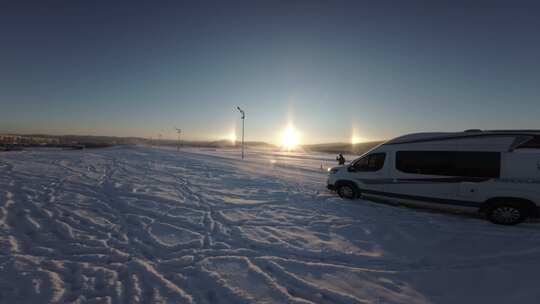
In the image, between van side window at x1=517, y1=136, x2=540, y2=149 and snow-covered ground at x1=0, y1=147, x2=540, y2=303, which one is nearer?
snow-covered ground at x1=0, y1=147, x2=540, y2=303

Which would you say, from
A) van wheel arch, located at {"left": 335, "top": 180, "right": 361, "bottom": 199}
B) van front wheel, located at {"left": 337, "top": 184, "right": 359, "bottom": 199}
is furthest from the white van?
→ van front wheel, located at {"left": 337, "top": 184, "right": 359, "bottom": 199}

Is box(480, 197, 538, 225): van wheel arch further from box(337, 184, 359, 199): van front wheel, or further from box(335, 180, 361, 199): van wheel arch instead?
box(337, 184, 359, 199): van front wheel

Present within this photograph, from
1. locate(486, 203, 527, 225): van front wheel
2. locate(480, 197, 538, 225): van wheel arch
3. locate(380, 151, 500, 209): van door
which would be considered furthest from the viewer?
locate(380, 151, 500, 209): van door

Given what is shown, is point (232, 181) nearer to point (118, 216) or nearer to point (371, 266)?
point (118, 216)

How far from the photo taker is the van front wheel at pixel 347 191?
890 cm

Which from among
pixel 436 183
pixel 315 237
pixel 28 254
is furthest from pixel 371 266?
pixel 28 254

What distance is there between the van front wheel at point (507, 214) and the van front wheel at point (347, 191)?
3.83 m

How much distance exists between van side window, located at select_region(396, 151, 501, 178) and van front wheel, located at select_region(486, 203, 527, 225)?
89cm

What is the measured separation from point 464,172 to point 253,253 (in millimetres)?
6690

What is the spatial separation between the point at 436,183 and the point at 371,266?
179 inches

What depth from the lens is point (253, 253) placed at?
460 centimetres

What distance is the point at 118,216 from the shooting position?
6.50m

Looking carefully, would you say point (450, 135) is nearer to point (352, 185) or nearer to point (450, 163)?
point (450, 163)

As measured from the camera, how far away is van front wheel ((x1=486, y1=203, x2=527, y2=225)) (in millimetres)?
6148
